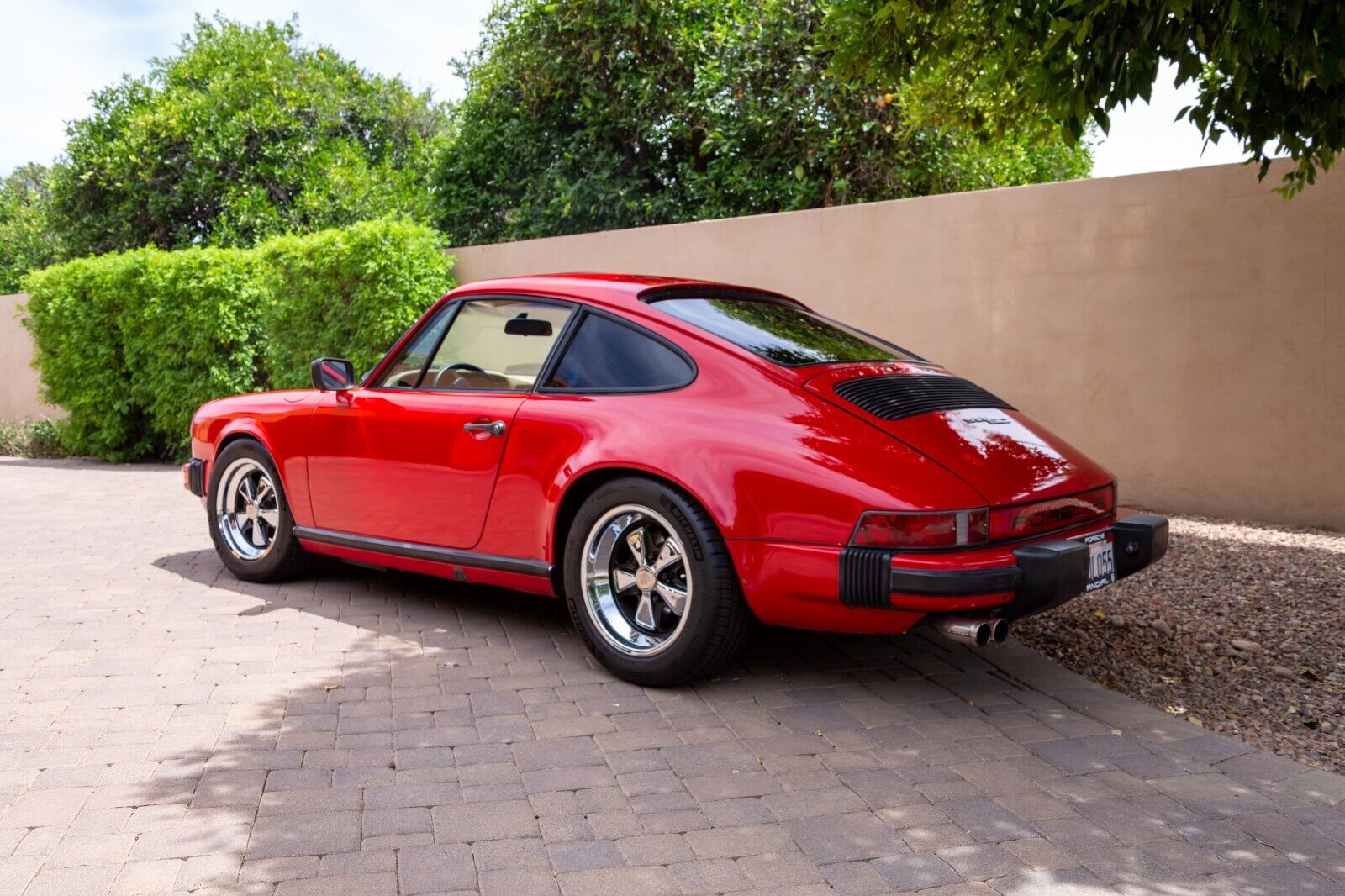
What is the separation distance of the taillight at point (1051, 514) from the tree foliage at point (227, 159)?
589 inches

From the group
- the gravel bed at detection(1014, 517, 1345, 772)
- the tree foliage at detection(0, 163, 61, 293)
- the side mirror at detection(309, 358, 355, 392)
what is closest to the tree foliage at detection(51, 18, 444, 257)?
the tree foliage at detection(0, 163, 61, 293)

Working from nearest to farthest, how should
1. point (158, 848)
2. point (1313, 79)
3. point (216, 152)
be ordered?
point (158, 848)
point (1313, 79)
point (216, 152)

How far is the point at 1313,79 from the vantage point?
571 centimetres

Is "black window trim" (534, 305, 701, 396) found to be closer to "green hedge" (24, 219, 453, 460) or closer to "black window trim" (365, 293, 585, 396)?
"black window trim" (365, 293, 585, 396)

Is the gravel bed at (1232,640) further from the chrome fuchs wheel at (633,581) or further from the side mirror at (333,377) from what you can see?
the side mirror at (333,377)

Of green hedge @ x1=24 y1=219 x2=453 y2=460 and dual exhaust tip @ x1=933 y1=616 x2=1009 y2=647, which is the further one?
green hedge @ x1=24 y1=219 x2=453 y2=460

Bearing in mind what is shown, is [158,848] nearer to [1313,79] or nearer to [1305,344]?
[1313,79]

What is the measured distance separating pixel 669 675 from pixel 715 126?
1063cm

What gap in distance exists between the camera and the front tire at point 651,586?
4.07 m

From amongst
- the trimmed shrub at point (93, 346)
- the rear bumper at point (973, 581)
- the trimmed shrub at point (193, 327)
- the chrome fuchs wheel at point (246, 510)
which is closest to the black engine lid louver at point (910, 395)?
the rear bumper at point (973, 581)

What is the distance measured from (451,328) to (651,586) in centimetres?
170

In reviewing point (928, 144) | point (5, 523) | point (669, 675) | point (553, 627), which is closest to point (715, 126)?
point (928, 144)

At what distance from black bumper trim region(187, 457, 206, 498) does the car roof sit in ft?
6.54

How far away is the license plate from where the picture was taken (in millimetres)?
4062
